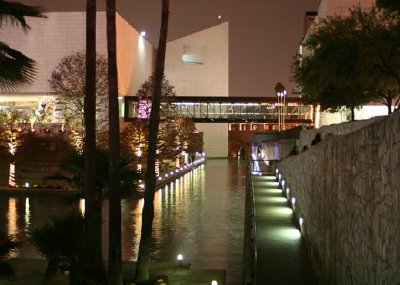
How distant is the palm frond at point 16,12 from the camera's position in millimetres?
9047

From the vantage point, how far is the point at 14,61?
8828 millimetres

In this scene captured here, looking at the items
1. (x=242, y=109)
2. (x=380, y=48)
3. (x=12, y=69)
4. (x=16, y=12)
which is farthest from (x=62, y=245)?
(x=242, y=109)

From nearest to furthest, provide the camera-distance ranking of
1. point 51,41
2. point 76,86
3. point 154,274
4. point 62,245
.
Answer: point 62,245 → point 154,274 → point 76,86 → point 51,41

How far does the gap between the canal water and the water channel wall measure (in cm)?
422

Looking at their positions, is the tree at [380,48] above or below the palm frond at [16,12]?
above

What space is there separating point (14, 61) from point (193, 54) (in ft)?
341

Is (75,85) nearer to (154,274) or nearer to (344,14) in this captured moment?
(344,14)

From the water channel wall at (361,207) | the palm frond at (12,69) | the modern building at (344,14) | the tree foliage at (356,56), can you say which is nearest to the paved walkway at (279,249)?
the water channel wall at (361,207)

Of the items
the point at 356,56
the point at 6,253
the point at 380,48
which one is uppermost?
the point at 380,48

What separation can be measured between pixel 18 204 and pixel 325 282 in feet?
80.6

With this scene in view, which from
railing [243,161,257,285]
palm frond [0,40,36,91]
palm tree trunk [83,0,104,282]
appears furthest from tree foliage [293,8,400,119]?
palm frond [0,40,36,91]

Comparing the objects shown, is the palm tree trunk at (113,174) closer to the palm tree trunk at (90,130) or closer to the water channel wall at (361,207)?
the palm tree trunk at (90,130)

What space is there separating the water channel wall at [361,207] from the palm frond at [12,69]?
4.69 meters

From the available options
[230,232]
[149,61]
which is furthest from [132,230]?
[149,61]
